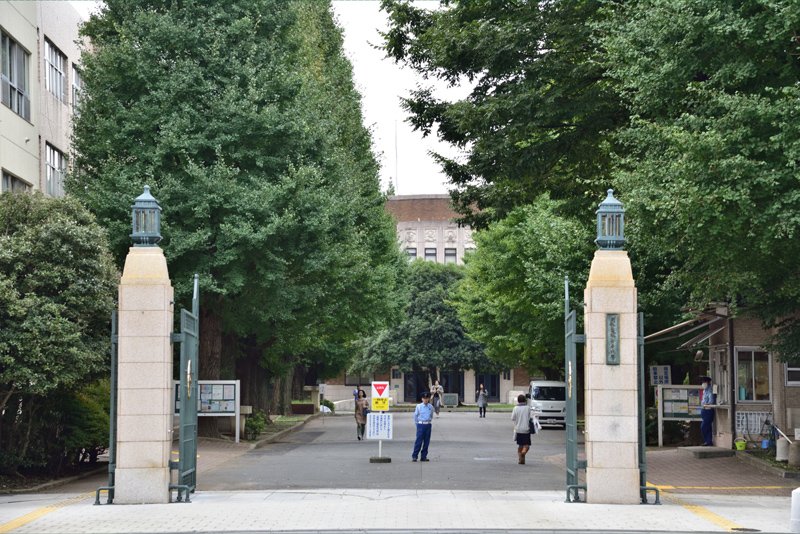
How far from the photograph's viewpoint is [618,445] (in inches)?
680

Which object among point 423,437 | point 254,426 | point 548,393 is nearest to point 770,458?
point 423,437

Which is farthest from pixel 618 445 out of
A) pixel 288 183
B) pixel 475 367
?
pixel 475 367

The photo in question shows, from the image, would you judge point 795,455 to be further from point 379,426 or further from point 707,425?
point 379,426

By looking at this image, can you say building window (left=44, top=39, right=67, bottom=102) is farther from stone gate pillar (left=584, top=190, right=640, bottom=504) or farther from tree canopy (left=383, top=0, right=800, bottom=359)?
stone gate pillar (left=584, top=190, right=640, bottom=504)

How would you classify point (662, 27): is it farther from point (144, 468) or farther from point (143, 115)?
point (143, 115)

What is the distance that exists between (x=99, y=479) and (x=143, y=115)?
449 inches

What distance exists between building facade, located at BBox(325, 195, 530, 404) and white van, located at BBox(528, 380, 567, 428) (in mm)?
38871

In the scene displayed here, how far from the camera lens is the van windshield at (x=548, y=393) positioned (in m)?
49.6

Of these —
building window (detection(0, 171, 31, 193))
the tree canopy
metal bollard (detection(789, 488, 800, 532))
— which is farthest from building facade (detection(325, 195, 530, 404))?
metal bollard (detection(789, 488, 800, 532))

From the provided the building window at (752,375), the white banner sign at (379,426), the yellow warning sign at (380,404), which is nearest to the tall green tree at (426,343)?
the yellow warning sign at (380,404)

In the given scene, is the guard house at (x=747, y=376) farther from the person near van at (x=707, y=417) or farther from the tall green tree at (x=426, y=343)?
the tall green tree at (x=426, y=343)

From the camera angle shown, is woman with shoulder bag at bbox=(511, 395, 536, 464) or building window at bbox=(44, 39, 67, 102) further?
building window at bbox=(44, 39, 67, 102)

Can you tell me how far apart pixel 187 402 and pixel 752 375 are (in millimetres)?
15310

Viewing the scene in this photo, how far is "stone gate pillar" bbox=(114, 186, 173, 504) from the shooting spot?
17.3 meters
